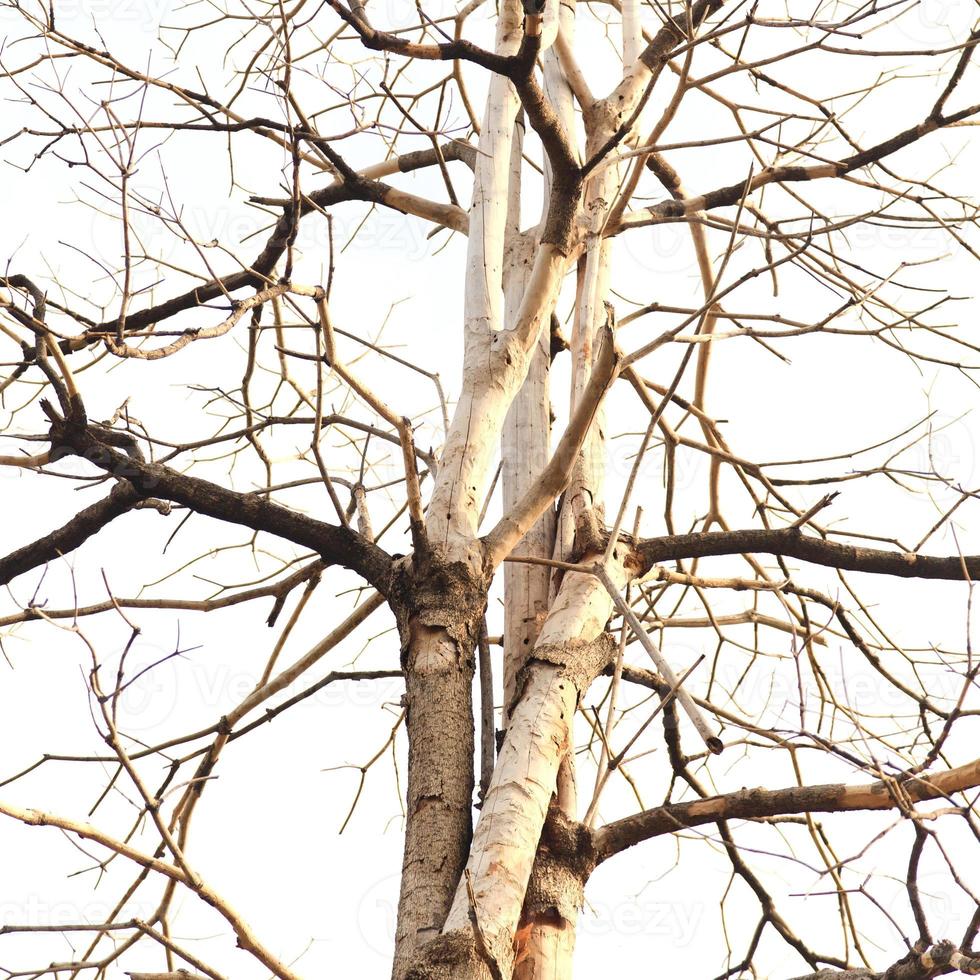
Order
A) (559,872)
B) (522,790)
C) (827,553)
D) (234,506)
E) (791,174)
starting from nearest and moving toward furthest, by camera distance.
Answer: (522,790)
(559,872)
(234,506)
(827,553)
(791,174)

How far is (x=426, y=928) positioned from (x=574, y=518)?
1.30m

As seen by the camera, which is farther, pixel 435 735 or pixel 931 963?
pixel 435 735

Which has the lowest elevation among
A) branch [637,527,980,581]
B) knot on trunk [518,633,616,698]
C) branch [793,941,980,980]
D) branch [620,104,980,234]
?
branch [793,941,980,980]

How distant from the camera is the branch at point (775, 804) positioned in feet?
7.20

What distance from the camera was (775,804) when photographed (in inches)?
92.7

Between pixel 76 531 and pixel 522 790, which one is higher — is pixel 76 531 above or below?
above

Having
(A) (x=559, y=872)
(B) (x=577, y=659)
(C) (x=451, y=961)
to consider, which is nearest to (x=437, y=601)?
(B) (x=577, y=659)

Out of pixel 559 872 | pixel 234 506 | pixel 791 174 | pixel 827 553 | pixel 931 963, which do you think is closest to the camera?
pixel 931 963

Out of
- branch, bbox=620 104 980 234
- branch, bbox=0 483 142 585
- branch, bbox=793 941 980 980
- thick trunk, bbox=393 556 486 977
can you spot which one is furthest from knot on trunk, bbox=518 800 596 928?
branch, bbox=620 104 980 234

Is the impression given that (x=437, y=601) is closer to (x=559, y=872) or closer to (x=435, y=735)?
(x=435, y=735)

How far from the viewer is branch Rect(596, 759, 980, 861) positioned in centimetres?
220

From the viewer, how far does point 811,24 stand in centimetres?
249

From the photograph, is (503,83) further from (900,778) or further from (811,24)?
(900,778)

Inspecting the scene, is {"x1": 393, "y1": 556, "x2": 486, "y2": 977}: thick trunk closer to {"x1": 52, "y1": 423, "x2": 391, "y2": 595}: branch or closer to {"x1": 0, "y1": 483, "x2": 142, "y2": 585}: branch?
{"x1": 52, "y1": 423, "x2": 391, "y2": 595}: branch
